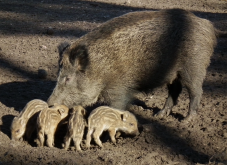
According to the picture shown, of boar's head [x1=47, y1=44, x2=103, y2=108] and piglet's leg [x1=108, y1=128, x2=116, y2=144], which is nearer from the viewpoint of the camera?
piglet's leg [x1=108, y1=128, x2=116, y2=144]

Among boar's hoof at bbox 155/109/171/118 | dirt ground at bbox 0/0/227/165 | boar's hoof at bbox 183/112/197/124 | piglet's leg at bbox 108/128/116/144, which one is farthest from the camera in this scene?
boar's hoof at bbox 155/109/171/118

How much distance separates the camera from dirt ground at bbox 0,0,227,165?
4543mm

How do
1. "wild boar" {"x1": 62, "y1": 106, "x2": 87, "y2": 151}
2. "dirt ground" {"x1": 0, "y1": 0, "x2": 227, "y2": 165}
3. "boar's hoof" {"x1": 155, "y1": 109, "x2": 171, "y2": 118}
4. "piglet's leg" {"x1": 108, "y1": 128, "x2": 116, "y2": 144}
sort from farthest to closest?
1. "boar's hoof" {"x1": 155, "y1": 109, "x2": 171, "y2": 118}
2. "piglet's leg" {"x1": 108, "y1": 128, "x2": 116, "y2": 144}
3. "wild boar" {"x1": 62, "y1": 106, "x2": 87, "y2": 151}
4. "dirt ground" {"x1": 0, "y1": 0, "x2": 227, "y2": 165}

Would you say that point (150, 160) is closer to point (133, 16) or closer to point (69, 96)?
point (69, 96)

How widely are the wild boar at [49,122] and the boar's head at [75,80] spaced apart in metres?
0.48

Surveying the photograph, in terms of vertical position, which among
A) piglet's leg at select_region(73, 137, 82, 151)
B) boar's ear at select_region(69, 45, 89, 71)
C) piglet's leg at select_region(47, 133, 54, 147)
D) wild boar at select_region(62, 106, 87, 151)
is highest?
boar's ear at select_region(69, 45, 89, 71)

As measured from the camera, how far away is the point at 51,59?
802cm

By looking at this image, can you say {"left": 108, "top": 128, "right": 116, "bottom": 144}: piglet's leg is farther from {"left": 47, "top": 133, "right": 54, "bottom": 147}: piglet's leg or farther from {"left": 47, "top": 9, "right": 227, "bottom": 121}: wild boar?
{"left": 47, "top": 133, "right": 54, "bottom": 147}: piglet's leg

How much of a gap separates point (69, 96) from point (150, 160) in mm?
A: 1614

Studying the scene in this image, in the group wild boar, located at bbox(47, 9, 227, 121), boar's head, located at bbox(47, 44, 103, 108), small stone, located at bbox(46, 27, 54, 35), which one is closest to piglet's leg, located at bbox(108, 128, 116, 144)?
wild boar, located at bbox(47, 9, 227, 121)

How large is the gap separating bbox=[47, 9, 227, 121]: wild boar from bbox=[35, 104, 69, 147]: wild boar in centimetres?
51

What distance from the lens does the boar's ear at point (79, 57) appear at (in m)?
5.27

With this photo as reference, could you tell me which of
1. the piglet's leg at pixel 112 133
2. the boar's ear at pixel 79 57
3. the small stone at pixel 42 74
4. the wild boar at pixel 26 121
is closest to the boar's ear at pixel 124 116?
the piglet's leg at pixel 112 133

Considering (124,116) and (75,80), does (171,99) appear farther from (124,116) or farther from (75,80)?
(75,80)
